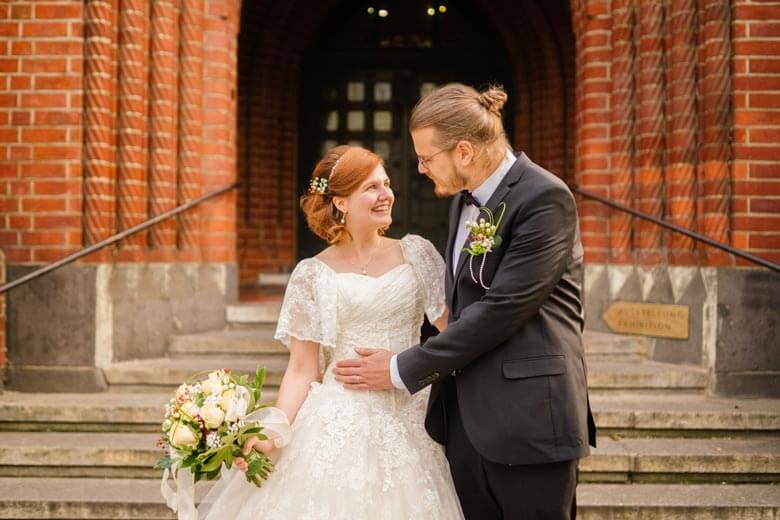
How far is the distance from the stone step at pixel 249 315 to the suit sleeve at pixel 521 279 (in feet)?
13.4

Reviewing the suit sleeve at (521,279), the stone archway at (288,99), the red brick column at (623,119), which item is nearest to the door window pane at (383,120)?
the stone archway at (288,99)

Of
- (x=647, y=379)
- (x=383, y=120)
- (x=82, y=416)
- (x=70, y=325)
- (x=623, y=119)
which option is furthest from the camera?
(x=383, y=120)

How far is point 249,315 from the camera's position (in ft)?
A: 20.8

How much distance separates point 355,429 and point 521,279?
0.85 m

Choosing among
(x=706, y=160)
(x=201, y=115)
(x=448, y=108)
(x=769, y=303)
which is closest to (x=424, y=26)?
(x=201, y=115)

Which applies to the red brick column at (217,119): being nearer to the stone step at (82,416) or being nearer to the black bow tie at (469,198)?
the stone step at (82,416)

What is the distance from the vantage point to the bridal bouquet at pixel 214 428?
2506mm

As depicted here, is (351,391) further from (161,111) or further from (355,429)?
(161,111)

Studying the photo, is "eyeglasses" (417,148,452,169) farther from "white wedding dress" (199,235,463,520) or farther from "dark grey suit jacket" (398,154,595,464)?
"white wedding dress" (199,235,463,520)

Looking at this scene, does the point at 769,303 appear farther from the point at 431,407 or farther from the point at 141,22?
the point at 141,22

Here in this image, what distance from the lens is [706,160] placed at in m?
5.50

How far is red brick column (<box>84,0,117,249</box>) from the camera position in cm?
545

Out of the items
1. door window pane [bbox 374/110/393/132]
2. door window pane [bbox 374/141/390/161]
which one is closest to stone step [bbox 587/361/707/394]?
door window pane [bbox 374/141/390/161]

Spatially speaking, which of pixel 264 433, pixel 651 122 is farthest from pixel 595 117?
pixel 264 433
